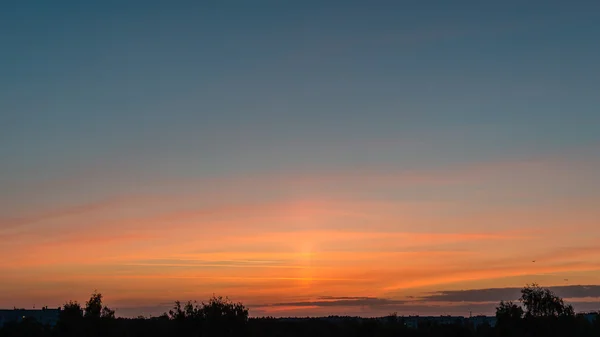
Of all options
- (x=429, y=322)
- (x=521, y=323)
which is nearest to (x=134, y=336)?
(x=429, y=322)

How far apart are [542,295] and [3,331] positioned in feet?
271

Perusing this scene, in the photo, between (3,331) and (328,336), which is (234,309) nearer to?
(3,331)

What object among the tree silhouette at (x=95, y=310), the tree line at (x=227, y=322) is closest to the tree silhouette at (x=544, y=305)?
the tree line at (x=227, y=322)

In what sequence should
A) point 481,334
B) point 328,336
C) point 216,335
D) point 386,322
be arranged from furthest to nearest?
point 328,336 < point 386,322 < point 481,334 < point 216,335

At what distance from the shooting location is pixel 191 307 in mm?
108875

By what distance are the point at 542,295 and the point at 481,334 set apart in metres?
11.4

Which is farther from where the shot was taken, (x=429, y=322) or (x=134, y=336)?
(x=429, y=322)

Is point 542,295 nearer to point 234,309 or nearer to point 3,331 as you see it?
point 234,309

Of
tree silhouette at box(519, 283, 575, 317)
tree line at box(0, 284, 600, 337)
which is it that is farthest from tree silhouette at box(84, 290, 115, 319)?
tree silhouette at box(519, 283, 575, 317)

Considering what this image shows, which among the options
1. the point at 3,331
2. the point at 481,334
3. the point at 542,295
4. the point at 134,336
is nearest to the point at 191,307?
the point at 134,336

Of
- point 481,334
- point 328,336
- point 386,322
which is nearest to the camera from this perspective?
point 481,334

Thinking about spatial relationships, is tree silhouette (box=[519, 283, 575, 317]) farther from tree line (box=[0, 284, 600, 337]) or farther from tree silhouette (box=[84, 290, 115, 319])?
tree silhouette (box=[84, 290, 115, 319])

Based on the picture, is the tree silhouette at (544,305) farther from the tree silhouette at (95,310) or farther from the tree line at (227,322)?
the tree silhouette at (95,310)

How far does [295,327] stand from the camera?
199875 millimetres
